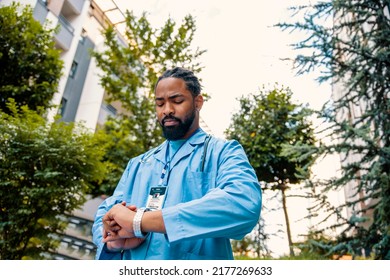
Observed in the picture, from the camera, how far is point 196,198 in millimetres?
1055

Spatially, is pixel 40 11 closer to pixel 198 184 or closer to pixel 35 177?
pixel 35 177

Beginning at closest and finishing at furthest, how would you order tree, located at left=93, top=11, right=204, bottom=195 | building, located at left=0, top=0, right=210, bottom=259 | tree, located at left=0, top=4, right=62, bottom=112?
tree, located at left=0, top=4, right=62, bottom=112
tree, located at left=93, top=11, right=204, bottom=195
building, located at left=0, top=0, right=210, bottom=259

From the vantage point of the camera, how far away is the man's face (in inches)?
48.3

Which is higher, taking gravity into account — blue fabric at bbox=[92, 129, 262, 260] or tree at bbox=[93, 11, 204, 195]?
tree at bbox=[93, 11, 204, 195]

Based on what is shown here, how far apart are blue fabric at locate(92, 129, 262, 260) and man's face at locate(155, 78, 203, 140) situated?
70mm

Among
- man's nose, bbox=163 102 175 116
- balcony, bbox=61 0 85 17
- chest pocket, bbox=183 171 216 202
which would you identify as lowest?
chest pocket, bbox=183 171 216 202

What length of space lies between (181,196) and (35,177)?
423 centimetres

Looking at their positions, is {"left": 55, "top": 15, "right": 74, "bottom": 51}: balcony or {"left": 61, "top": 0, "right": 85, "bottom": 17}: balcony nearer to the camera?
{"left": 55, "top": 15, "right": 74, "bottom": 51}: balcony

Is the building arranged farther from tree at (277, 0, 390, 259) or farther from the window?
tree at (277, 0, 390, 259)

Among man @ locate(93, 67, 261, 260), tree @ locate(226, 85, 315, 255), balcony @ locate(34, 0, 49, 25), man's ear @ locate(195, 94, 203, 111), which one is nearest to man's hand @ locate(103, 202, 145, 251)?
man @ locate(93, 67, 261, 260)

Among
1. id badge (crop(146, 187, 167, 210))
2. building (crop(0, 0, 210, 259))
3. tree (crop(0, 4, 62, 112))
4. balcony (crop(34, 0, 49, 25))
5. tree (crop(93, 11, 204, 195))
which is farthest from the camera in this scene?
building (crop(0, 0, 210, 259))
